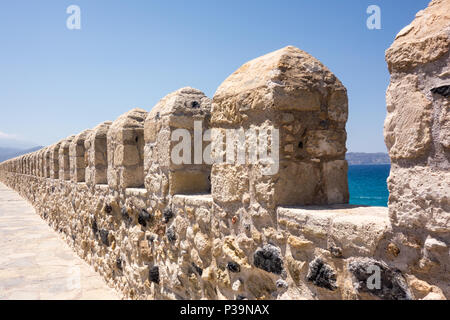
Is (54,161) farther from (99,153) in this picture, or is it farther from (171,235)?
(171,235)

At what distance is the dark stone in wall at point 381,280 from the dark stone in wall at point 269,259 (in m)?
0.50

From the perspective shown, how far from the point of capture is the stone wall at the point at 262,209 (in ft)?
5.34

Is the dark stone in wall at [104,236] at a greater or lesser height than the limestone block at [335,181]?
lesser

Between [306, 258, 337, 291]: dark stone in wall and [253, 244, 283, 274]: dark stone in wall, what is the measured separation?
0.77ft

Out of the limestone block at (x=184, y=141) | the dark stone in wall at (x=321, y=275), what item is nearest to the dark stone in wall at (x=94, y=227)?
the limestone block at (x=184, y=141)

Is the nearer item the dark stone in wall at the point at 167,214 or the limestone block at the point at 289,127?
the limestone block at the point at 289,127

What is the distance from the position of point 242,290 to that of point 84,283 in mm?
3167

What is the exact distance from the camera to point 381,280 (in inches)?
59.6

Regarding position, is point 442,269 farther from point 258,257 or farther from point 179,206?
point 179,206

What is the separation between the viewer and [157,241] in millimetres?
3461

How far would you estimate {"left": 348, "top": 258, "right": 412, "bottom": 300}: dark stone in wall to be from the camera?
146 centimetres

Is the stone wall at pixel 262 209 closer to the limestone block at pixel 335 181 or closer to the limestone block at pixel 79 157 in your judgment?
the limestone block at pixel 335 181

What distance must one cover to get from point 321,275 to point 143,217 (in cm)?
234

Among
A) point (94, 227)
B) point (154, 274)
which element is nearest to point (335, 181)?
point (154, 274)
